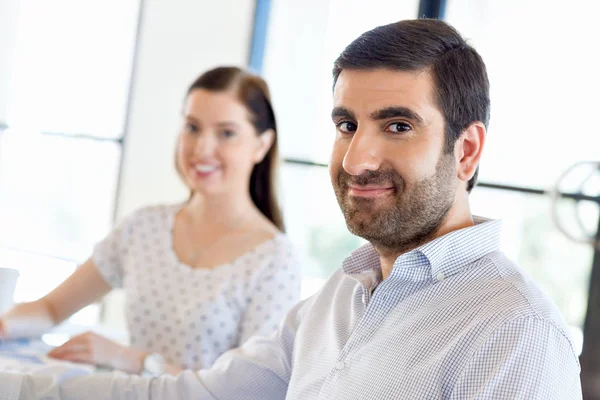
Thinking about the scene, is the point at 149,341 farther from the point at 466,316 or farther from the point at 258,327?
the point at 466,316

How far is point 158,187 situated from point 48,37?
Answer: 1.36 m

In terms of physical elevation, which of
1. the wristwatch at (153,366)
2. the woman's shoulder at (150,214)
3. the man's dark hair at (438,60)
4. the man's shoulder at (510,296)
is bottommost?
the wristwatch at (153,366)

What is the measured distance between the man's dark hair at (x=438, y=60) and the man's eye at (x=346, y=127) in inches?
3.4

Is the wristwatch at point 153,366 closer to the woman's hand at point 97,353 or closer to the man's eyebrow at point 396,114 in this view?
the woman's hand at point 97,353

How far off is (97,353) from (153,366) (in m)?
0.15

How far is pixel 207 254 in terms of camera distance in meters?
2.21

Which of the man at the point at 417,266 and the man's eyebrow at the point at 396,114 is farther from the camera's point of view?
the man's eyebrow at the point at 396,114

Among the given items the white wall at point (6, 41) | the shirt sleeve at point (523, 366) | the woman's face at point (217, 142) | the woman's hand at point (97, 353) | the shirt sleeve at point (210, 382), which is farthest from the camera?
the white wall at point (6, 41)

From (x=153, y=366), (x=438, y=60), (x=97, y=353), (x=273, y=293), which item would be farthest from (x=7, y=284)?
(x=438, y=60)

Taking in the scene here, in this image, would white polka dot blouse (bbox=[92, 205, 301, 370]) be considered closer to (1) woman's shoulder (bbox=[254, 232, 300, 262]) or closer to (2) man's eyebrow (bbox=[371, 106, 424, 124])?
(1) woman's shoulder (bbox=[254, 232, 300, 262])

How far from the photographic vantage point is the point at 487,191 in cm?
325

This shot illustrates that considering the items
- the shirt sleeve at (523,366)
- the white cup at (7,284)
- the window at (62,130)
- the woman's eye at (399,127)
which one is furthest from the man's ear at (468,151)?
the window at (62,130)

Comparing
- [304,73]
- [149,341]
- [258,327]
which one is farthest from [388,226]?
[304,73]

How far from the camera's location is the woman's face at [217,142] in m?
2.21
